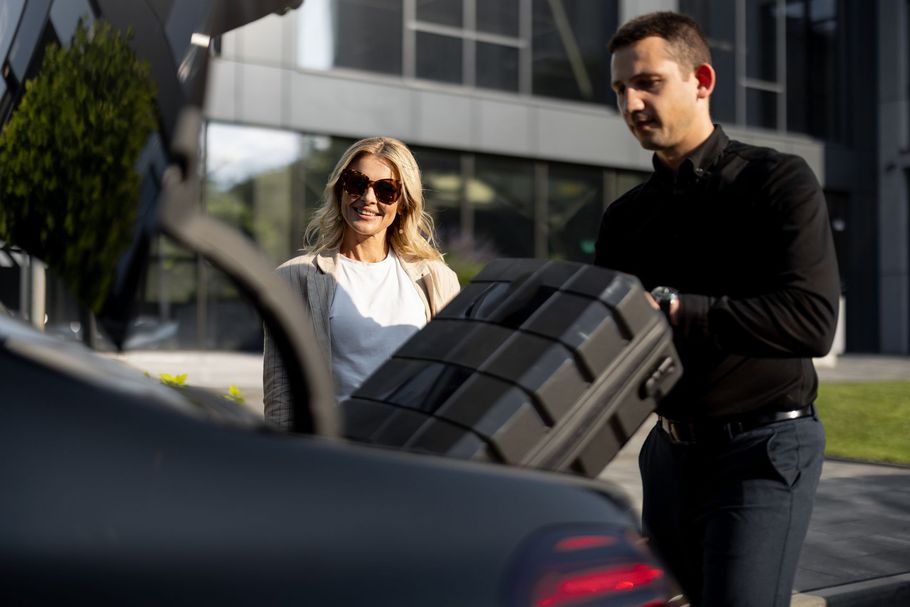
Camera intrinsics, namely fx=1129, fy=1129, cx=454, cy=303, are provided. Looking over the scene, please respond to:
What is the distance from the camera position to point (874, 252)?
27.0m

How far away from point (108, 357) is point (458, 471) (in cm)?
51

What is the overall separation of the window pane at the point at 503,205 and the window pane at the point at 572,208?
0.50 meters

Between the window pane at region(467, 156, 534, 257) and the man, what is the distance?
17703 millimetres

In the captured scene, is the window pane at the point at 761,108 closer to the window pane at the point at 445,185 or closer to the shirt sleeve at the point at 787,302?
the window pane at the point at 445,185

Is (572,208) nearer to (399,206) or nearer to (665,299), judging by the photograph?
(399,206)

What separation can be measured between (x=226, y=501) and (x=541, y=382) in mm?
767

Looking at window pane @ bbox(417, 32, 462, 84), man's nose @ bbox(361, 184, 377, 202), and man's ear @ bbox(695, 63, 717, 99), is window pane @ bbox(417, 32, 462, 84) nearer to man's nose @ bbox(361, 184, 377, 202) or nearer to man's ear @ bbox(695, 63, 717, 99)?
man's nose @ bbox(361, 184, 377, 202)

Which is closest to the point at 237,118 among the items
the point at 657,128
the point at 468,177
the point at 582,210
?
the point at 468,177

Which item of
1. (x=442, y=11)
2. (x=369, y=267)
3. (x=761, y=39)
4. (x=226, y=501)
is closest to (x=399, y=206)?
(x=369, y=267)

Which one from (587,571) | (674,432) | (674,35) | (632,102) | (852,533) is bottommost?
(852,533)

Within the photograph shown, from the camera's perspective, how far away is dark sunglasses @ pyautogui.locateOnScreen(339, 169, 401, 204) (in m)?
3.67

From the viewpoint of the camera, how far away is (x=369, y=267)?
3.71m

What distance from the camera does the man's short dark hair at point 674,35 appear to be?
2.48 m

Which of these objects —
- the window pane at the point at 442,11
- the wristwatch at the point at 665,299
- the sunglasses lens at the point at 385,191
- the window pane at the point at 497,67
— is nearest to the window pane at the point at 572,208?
the window pane at the point at 497,67
